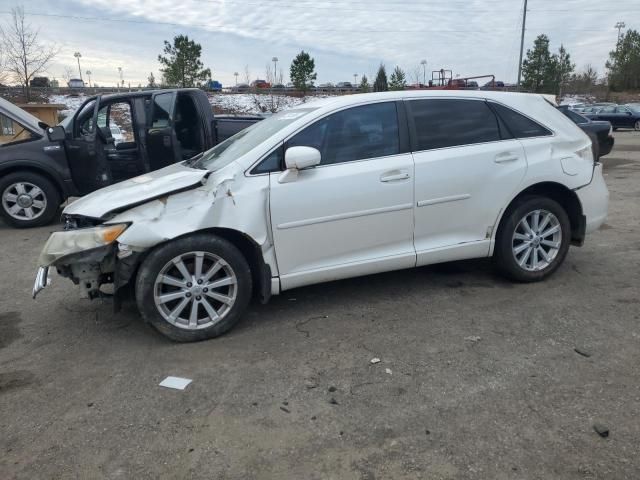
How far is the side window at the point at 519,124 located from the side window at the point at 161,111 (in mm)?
5089

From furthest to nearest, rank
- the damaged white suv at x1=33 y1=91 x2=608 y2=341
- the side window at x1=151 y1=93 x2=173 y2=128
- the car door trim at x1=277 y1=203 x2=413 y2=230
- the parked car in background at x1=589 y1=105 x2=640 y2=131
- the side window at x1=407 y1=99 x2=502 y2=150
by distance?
1. the parked car in background at x1=589 y1=105 x2=640 y2=131
2. the side window at x1=151 y1=93 x2=173 y2=128
3. the side window at x1=407 y1=99 x2=502 y2=150
4. the car door trim at x1=277 y1=203 x2=413 y2=230
5. the damaged white suv at x1=33 y1=91 x2=608 y2=341

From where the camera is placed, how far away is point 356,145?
4090 mm

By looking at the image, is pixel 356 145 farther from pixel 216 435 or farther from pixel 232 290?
pixel 216 435

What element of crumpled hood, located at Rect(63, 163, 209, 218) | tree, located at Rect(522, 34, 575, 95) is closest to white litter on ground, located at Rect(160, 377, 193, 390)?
crumpled hood, located at Rect(63, 163, 209, 218)

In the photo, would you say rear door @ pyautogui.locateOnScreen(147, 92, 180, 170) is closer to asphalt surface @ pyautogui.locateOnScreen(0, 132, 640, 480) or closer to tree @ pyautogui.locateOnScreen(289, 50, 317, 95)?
asphalt surface @ pyautogui.locateOnScreen(0, 132, 640, 480)

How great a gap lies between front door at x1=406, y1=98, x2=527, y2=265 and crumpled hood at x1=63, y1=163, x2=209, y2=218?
1774mm

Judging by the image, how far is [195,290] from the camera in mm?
3719

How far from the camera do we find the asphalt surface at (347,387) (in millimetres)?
2492

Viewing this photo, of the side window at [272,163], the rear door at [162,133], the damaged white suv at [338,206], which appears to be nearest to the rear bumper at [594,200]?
the damaged white suv at [338,206]

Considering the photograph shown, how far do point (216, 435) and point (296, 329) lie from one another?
52.7 inches

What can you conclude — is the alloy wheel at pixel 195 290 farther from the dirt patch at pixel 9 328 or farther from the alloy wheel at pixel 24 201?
the alloy wheel at pixel 24 201

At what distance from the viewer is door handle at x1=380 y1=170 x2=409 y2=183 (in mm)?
4023

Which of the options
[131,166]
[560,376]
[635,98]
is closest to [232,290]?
[560,376]

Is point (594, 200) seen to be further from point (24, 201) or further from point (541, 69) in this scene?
point (541, 69)
